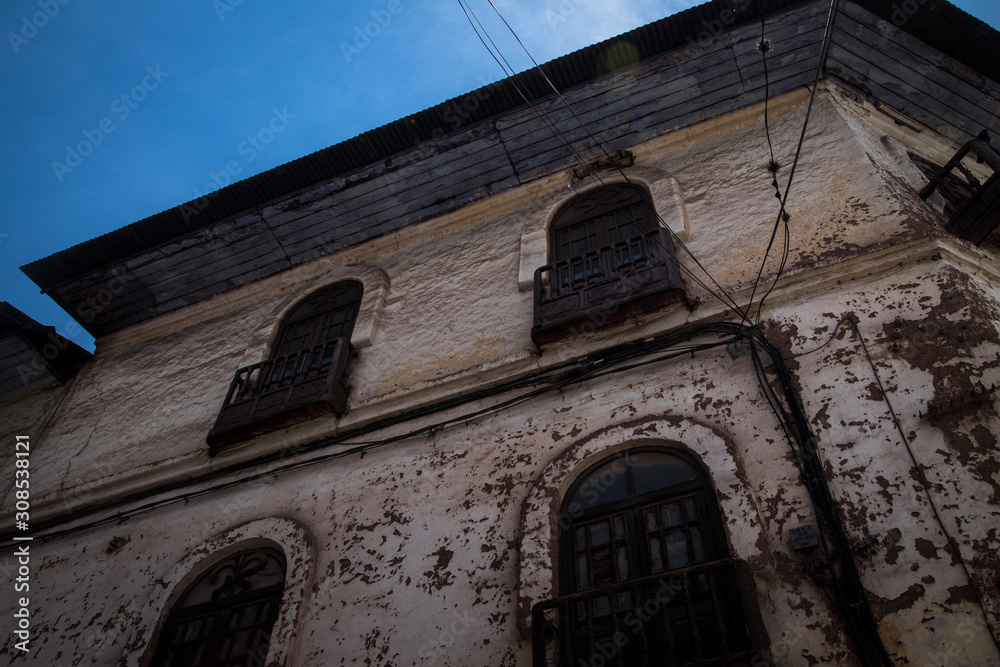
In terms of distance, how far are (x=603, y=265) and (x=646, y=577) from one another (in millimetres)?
3151

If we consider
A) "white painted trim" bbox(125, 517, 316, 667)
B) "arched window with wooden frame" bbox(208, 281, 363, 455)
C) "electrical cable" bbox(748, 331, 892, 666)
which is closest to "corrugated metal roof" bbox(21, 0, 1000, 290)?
"arched window with wooden frame" bbox(208, 281, 363, 455)

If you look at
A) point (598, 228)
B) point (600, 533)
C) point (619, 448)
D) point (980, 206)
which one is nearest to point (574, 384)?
point (619, 448)

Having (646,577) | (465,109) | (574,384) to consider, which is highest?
(465,109)

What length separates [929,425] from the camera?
3.88 metres

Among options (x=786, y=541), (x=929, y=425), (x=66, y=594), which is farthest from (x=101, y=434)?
(x=929, y=425)

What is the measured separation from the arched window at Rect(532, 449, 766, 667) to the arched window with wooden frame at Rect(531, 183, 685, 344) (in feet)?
4.42

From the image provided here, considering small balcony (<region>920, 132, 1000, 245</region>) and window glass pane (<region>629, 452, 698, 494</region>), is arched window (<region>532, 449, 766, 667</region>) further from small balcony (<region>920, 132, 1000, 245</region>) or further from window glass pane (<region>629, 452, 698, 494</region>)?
small balcony (<region>920, 132, 1000, 245</region>)

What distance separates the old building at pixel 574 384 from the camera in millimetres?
3709

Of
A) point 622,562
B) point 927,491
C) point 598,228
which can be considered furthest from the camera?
point 598,228

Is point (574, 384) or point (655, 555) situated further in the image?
point (574, 384)

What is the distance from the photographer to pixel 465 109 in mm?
8070

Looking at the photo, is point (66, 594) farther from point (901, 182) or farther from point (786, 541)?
point (901, 182)

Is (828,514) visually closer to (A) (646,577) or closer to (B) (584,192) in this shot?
(A) (646,577)

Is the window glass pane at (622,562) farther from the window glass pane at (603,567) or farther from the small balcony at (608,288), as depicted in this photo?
the small balcony at (608,288)
